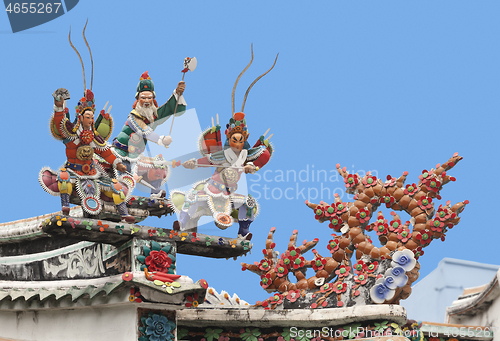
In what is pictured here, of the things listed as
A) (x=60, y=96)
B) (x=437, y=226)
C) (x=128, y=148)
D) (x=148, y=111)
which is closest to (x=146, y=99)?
(x=148, y=111)

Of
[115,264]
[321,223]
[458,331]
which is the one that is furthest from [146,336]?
[458,331]

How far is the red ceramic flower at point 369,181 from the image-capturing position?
12.3 meters

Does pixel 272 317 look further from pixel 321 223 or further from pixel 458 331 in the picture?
pixel 458 331

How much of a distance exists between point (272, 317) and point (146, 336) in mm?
2296

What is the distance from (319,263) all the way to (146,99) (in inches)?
139

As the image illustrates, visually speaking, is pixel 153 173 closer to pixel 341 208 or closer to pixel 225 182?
pixel 225 182

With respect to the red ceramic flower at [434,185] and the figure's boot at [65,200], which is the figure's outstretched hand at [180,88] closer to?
the figure's boot at [65,200]

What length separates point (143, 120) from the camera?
444 inches

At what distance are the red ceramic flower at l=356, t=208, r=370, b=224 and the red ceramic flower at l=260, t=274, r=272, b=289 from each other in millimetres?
1605

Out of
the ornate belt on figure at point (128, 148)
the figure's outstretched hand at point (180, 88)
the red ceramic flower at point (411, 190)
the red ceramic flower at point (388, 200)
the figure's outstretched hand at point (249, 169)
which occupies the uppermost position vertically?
the figure's outstretched hand at point (180, 88)

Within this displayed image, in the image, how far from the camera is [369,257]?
1177 cm

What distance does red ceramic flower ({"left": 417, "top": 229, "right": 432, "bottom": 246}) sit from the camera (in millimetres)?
11562

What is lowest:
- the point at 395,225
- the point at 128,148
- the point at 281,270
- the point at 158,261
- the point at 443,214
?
the point at 158,261

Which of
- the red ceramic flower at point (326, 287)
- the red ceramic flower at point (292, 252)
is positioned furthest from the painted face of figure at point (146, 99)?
the red ceramic flower at point (326, 287)
